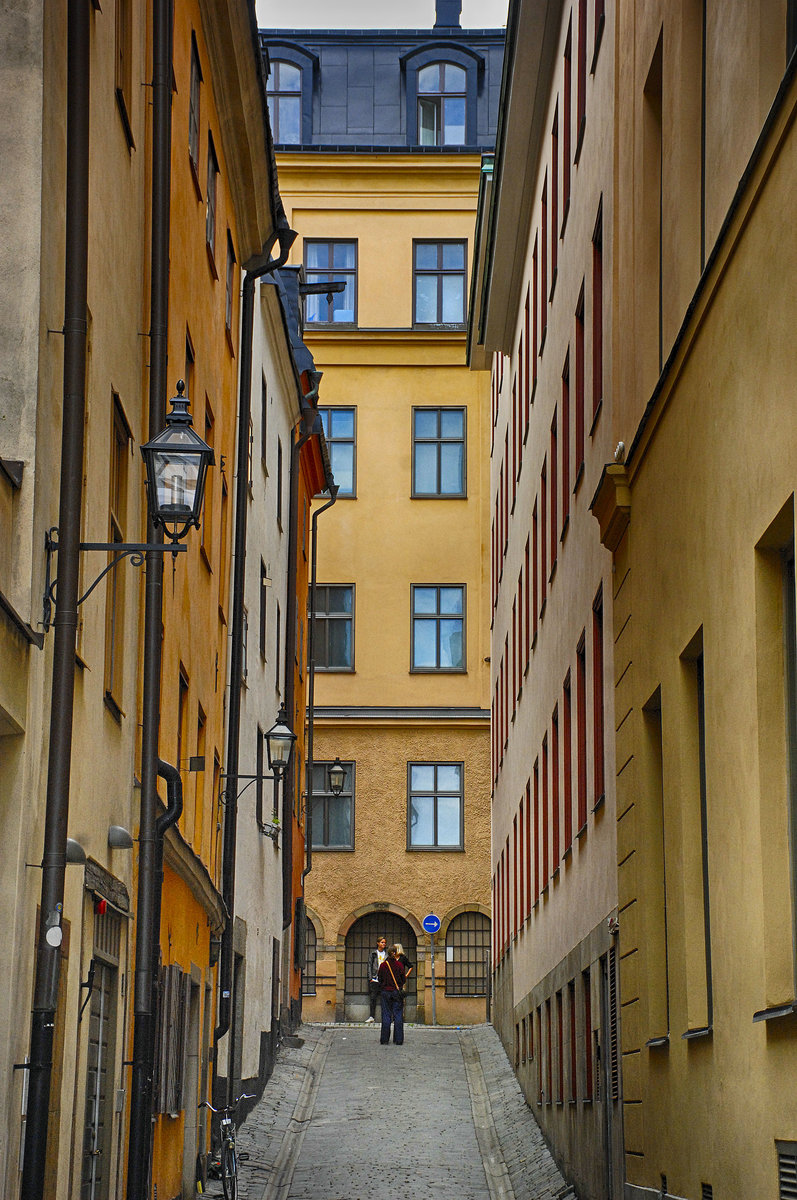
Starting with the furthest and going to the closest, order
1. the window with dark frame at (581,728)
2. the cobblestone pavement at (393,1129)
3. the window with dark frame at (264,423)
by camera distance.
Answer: the window with dark frame at (264,423) < the cobblestone pavement at (393,1129) < the window with dark frame at (581,728)

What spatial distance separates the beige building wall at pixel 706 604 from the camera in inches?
332

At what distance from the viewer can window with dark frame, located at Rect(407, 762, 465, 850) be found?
42844 millimetres

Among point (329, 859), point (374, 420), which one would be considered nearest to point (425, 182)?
point (374, 420)

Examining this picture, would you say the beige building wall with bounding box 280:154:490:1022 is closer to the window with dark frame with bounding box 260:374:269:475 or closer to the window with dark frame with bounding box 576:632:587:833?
the window with dark frame with bounding box 260:374:269:475

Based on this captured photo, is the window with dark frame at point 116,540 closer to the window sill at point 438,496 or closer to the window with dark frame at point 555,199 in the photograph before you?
the window with dark frame at point 555,199

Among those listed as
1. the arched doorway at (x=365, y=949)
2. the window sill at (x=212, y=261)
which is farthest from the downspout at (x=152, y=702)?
the arched doorway at (x=365, y=949)

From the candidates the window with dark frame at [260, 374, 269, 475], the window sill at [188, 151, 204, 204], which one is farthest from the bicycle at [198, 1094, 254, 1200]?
the window with dark frame at [260, 374, 269, 475]

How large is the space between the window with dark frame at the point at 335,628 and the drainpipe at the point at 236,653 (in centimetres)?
2090

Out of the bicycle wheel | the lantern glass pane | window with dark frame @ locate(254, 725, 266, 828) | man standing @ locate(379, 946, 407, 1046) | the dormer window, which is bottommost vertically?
the bicycle wheel

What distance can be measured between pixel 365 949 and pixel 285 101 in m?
21.1

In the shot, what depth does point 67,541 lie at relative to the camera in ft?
30.5

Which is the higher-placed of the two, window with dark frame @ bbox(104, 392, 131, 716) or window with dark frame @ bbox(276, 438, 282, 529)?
window with dark frame @ bbox(276, 438, 282, 529)

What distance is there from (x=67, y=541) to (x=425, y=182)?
37515 mm

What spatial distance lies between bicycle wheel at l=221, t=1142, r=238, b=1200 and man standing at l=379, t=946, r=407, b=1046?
15243 millimetres
